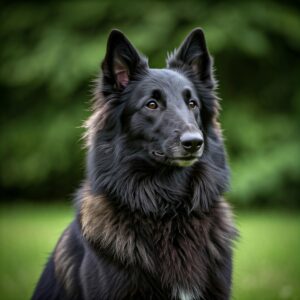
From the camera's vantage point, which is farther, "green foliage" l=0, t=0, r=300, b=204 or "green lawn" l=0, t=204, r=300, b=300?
"green foliage" l=0, t=0, r=300, b=204

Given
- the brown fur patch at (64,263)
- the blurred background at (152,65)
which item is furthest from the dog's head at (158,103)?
the blurred background at (152,65)

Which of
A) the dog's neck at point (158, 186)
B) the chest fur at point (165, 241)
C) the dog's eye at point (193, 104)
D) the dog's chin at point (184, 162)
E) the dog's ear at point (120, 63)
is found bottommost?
the chest fur at point (165, 241)

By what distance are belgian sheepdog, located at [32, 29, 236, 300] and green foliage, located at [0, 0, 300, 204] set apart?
1008 cm

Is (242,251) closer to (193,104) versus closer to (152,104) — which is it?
(193,104)

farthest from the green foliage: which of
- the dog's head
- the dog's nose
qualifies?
the dog's nose

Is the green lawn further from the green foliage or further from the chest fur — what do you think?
the green foliage

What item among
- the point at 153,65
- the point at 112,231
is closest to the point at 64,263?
the point at 112,231

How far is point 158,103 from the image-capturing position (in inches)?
173

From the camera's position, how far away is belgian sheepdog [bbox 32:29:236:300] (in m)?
3.99

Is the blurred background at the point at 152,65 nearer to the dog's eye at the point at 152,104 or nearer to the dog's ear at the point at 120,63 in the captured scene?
the dog's ear at the point at 120,63

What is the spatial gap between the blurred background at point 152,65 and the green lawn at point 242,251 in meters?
0.20

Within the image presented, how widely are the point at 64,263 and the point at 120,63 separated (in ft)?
5.57

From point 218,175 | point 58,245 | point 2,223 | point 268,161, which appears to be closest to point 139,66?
point 218,175

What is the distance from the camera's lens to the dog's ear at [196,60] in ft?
15.6
